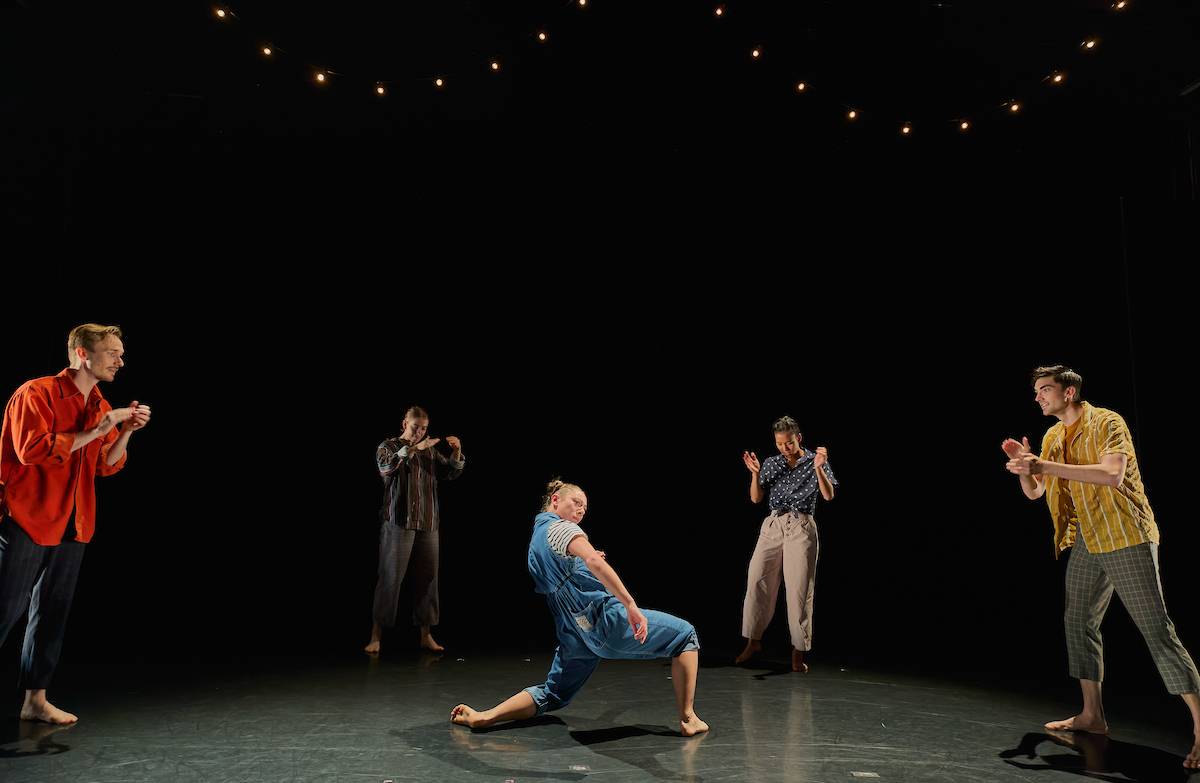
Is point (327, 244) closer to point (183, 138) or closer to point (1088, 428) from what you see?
point (183, 138)

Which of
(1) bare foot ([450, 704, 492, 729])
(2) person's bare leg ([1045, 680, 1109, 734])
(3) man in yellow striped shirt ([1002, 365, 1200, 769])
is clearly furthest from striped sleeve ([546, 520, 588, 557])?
(2) person's bare leg ([1045, 680, 1109, 734])

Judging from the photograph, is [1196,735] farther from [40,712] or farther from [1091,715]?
[40,712]

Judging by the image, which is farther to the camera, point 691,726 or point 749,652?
point 749,652

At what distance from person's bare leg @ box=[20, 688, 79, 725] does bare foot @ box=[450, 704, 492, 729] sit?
140cm

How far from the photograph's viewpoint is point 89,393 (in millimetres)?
3039

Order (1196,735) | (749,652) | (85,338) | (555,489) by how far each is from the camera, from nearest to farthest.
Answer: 1. (1196,735)
2. (85,338)
3. (555,489)
4. (749,652)

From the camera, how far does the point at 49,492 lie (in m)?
2.82

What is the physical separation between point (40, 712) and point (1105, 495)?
3909mm

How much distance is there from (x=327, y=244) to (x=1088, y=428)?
478cm

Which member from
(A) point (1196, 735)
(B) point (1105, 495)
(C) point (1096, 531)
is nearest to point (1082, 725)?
(A) point (1196, 735)

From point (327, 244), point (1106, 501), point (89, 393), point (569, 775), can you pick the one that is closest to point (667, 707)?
point (569, 775)

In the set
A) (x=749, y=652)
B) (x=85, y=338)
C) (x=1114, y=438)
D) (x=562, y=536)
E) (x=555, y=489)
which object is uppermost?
(x=85, y=338)

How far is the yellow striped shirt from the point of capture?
2.70 m

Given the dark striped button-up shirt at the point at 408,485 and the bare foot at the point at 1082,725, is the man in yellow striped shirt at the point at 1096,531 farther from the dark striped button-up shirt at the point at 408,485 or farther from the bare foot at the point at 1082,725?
the dark striped button-up shirt at the point at 408,485
